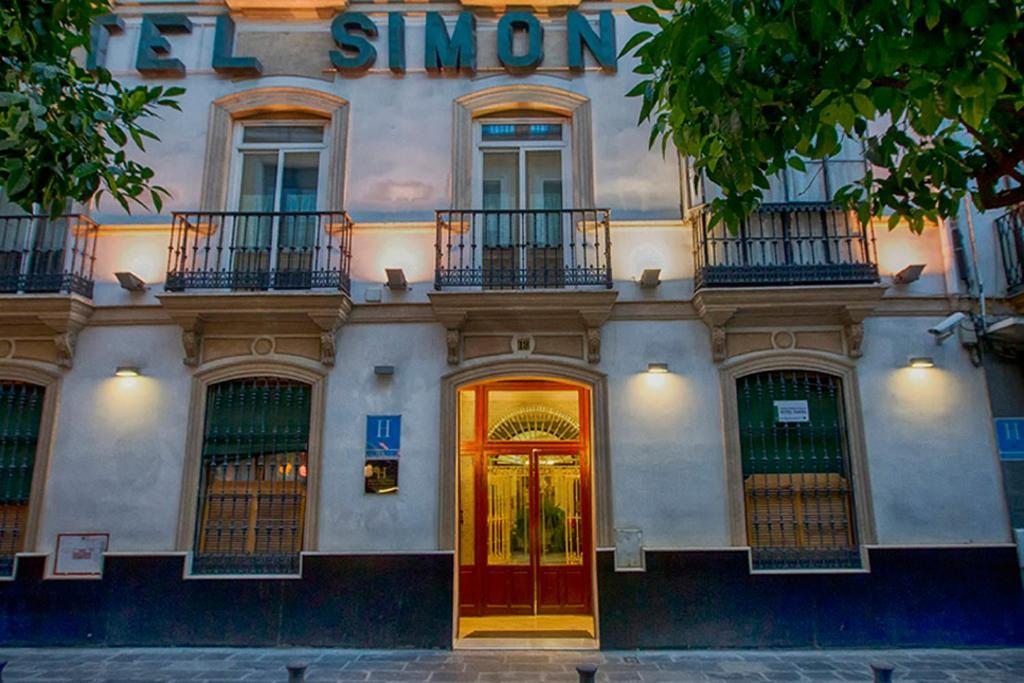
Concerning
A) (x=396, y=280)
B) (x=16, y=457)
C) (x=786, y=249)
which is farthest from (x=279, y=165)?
(x=786, y=249)

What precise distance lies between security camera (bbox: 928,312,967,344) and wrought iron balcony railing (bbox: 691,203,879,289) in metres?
0.95

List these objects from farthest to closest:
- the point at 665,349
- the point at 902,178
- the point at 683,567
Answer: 1. the point at 665,349
2. the point at 683,567
3. the point at 902,178

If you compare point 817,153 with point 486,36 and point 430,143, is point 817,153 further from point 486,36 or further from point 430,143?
point 486,36

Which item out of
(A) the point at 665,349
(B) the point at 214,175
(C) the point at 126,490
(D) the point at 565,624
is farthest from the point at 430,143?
(D) the point at 565,624

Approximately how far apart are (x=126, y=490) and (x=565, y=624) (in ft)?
18.1

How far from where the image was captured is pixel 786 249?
26.5ft

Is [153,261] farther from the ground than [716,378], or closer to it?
farther from the ground

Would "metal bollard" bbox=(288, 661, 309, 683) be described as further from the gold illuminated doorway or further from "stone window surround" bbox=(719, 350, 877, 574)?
"stone window surround" bbox=(719, 350, 877, 574)

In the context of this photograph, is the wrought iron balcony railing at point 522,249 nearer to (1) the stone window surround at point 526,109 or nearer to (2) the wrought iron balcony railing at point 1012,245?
(1) the stone window surround at point 526,109

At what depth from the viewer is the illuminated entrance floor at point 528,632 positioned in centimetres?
762

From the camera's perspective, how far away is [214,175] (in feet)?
28.5

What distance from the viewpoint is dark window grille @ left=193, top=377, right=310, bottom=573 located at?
7.73 metres

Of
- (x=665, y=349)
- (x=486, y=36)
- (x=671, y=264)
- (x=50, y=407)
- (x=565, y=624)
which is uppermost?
(x=486, y=36)

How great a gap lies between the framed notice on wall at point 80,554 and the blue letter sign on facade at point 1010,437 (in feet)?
33.8
